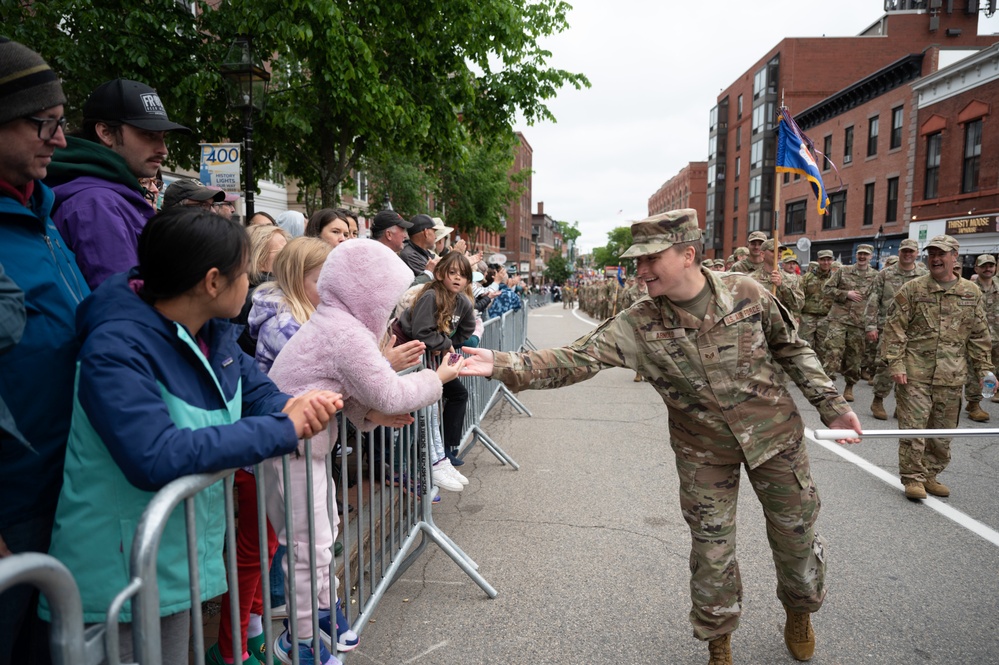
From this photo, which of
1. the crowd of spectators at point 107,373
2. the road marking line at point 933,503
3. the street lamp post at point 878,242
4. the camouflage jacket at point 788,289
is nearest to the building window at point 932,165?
the street lamp post at point 878,242

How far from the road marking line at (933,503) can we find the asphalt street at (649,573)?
0.06 ft

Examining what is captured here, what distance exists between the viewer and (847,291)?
1068 cm

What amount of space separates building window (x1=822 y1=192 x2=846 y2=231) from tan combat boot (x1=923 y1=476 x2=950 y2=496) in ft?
105

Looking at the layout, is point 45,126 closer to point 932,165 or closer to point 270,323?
point 270,323

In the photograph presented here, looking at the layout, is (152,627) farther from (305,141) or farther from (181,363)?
(305,141)

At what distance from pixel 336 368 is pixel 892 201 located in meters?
33.3

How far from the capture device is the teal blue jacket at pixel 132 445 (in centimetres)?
160

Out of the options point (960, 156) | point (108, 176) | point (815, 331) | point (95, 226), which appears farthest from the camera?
point (960, 156)

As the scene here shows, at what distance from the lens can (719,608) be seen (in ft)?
9.68

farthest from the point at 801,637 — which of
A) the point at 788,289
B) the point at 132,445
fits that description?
the point at 788,289

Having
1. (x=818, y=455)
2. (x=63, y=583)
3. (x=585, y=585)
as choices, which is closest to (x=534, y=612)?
(x=585, y=585)

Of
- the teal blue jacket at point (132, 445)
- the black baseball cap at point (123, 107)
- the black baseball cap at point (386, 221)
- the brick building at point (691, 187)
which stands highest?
the brick building at point (691, 187)

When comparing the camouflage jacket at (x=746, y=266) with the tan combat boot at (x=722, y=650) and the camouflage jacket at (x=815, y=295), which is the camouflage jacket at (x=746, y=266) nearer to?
the camouflage jacket at (x=815, y=295)

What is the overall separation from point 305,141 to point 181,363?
13014 millimetres
